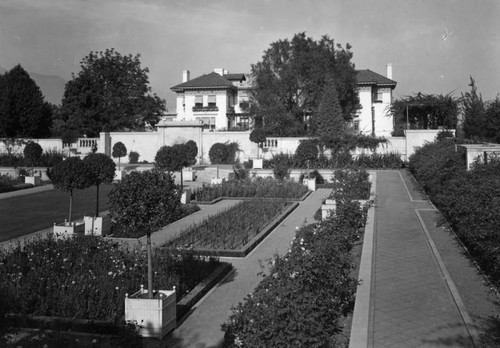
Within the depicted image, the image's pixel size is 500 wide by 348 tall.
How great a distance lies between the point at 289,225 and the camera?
16.5 meters

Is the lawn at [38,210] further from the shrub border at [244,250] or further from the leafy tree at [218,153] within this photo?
the leafy tree at [218,153]

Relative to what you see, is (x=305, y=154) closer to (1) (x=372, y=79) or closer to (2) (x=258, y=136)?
(2) (x=258, y=136)

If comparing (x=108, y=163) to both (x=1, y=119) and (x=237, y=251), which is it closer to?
(x=237, y=251)

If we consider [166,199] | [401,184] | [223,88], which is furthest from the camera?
[223,88]

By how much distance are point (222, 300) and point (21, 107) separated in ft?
129

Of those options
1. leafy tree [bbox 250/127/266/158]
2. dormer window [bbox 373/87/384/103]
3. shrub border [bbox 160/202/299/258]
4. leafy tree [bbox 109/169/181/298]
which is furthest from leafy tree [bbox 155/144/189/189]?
dormer window [bbox 373/87/384/103]

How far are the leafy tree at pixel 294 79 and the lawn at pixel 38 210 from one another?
21593mm

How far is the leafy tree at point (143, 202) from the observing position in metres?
8.05

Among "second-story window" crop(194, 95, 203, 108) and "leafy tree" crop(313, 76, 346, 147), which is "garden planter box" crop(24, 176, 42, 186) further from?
"second-story window" crop(194, 95, 203, 108)

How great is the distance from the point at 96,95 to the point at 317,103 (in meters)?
19.4

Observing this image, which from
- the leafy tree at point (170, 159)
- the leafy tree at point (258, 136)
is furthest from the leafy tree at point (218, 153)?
the leafy tree at point (170, 159)

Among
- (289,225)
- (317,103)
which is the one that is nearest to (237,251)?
(289,225)

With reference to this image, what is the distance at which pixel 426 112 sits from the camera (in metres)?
42.6

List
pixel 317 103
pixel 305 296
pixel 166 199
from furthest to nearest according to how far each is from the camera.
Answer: pixel 317 103
pixel 166 199
pixel 305 296
